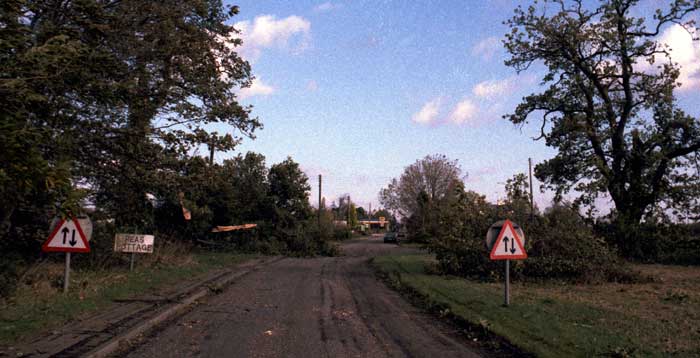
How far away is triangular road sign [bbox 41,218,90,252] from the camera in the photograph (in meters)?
11.7

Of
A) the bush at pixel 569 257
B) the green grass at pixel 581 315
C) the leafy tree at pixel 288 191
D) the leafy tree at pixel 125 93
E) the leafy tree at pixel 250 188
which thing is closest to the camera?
the green grass at pixel 581 315

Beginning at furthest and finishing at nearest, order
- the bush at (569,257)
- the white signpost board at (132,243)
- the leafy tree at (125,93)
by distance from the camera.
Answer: the bush at (569,257)
the white signpost board at (132,243)
the leafy tree at (125,93)

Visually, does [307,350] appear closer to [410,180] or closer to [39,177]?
[39,177]

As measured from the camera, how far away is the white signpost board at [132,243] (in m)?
16.7

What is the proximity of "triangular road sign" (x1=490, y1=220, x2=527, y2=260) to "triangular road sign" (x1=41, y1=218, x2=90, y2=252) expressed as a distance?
29.4ft

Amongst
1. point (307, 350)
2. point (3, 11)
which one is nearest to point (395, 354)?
point (307, 350)

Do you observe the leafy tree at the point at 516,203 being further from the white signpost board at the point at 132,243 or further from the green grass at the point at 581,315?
the white signpost board at the point at 132,243

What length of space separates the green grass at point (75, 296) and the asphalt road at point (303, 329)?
1.75m

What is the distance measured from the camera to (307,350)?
7.65m

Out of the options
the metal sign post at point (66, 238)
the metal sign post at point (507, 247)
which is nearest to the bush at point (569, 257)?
the metal sign post at point (507, 247)

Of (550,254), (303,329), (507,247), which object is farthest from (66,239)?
(550,254)

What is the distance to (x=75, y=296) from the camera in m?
11.6

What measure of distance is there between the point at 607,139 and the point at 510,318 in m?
21.9

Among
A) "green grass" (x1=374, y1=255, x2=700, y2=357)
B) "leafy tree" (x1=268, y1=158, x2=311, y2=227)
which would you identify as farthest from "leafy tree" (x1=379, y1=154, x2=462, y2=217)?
A: "green grass" (x1=374, y1=255, x2=700, y2=357)
